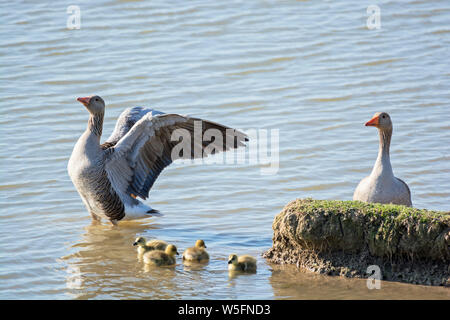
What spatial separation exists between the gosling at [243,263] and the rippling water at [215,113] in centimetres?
11

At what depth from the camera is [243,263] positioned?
672 centimetres

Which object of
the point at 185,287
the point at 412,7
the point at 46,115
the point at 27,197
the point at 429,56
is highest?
the point at 412,7

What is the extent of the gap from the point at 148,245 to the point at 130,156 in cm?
169

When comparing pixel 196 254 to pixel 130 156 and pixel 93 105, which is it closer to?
pixel 130 156

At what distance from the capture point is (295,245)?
6.83 metres

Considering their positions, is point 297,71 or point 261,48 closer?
point 297,71

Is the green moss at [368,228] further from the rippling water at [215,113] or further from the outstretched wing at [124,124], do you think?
the outstretched wing at [124,124]

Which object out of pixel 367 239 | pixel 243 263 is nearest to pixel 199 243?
pixel 243 263

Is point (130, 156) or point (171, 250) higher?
point (130, 156)

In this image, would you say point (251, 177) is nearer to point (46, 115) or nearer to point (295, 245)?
point (295, 245)

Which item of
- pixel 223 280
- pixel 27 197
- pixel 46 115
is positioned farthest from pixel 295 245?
pixel 46 115

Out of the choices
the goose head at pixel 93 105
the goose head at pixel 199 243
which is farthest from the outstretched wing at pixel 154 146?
the goose head at pixel 199 243

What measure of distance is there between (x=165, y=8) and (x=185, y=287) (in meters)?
11.2

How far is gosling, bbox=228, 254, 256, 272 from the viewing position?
22.0 feet
